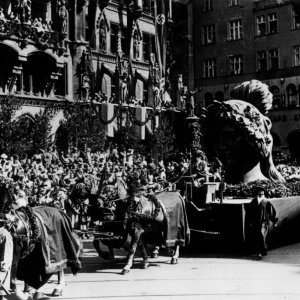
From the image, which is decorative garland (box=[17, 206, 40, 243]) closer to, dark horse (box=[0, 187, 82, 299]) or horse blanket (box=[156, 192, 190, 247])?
dark horse (box=[0, 187, 82, 299])

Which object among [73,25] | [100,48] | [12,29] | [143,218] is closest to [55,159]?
[12,29]

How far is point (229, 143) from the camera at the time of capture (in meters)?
18.2

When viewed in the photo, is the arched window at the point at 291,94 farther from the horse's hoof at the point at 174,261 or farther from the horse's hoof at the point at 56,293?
the horse's hoof at the point at 56,293

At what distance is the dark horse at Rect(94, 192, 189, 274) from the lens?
46.8 feet

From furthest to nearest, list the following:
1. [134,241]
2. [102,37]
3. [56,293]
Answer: [102,37] < [134,241] < [56,293]

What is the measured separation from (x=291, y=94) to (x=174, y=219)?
45.7 m

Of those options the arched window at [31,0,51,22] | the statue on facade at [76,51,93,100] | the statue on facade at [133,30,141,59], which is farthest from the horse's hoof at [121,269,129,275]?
the statue on facade at [133,30,141,59]

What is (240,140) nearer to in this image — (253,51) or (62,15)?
(62,15)

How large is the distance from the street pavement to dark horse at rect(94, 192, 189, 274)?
52 cm

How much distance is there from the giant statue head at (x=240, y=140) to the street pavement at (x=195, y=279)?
9.11 ft

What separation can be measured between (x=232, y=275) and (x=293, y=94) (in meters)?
47.3

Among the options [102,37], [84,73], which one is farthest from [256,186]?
[102,37]

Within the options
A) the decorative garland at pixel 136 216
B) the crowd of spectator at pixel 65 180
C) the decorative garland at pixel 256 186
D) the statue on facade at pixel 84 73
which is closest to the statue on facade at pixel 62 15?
the statue on facade at pixel 84 73

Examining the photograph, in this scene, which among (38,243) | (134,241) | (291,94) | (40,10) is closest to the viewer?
(38,243)
